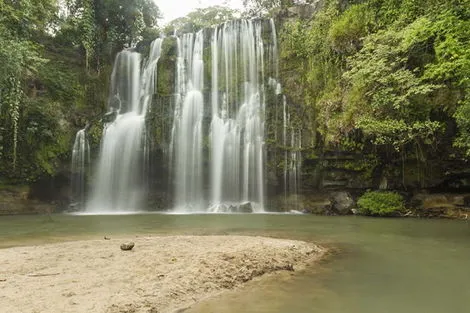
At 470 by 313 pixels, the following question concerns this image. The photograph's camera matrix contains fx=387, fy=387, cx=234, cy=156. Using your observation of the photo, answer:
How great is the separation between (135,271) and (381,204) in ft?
39.6

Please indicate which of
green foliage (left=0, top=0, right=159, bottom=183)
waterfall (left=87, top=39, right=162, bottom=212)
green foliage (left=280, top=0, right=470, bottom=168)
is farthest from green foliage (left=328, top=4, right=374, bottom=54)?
green foliage (left=0, top=0, right=159, bottom=183)

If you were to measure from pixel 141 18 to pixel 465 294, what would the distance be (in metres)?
26.9

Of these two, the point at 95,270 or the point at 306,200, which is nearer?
the point at 95,270

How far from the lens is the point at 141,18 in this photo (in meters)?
27.2

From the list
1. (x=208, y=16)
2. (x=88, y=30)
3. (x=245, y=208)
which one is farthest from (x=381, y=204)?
(x=208, y=16)

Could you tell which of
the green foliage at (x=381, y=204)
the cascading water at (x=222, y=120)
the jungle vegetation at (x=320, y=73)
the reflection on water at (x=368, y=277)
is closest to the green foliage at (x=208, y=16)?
the jungle vegetation at (x=320, y=73)

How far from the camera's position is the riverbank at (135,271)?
164 inches

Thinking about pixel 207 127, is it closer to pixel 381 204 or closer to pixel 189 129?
pixel 189 129

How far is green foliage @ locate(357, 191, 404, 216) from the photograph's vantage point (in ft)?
49.0

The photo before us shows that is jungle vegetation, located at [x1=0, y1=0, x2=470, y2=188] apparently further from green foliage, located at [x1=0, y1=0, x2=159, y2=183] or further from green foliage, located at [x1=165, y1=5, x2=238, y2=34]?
green foliage, located at [x1=165, y1=5, x2=238, y2=34]

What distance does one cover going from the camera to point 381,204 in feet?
49.5

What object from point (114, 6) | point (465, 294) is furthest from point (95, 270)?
point (114, 6)

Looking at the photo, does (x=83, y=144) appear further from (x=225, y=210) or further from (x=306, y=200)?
(x=306, y=200)

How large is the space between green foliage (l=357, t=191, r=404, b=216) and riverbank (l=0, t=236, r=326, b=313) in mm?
8352
